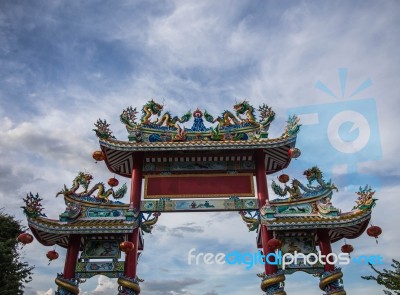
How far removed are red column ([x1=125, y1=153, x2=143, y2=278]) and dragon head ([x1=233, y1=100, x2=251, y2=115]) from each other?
4.82 meters

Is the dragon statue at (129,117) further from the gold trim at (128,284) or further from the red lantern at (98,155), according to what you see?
the gold trim at (128,284)

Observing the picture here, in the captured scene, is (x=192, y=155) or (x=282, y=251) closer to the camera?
(x=282, y=251)

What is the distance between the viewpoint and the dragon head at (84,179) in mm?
13312

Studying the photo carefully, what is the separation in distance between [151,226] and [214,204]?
2582 millimetres

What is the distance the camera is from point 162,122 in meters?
14.9

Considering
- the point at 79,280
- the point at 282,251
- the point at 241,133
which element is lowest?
the point at 79,280

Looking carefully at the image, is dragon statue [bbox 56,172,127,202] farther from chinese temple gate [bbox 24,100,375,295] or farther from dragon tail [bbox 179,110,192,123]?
dragon tail [bbox 179,110,192,123]

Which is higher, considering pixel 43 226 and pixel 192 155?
pixel 192 155

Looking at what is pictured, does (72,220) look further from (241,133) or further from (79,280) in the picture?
(241,133)

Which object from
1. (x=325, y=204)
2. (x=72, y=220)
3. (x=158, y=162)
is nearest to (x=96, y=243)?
(x=72, y=220)

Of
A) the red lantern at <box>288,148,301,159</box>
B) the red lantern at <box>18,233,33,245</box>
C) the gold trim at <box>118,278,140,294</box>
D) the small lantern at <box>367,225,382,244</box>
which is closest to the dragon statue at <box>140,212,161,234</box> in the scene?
the gold trim at <box>118,278,140,294</box>

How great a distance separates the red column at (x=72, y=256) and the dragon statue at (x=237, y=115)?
24.1ft

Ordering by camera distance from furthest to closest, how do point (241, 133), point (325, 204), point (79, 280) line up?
→ point (241, 133) < point (325, 204) < point (79, 280)

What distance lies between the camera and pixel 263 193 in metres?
13.0
